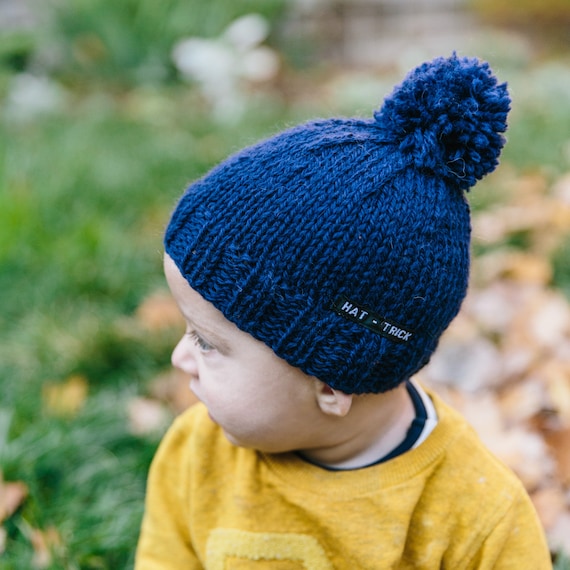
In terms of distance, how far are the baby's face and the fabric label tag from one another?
0.58ft

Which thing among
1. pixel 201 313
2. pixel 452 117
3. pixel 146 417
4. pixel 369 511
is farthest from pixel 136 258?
pixel 452 117

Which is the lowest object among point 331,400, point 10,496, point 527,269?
point 10,496

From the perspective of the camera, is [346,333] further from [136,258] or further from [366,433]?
[136,258]

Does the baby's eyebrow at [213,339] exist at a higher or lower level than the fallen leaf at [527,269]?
higher

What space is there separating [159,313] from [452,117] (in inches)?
70.0

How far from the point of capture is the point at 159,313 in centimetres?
295

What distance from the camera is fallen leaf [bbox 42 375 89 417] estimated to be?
246cm

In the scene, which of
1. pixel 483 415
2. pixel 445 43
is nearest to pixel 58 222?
pixel 483 415

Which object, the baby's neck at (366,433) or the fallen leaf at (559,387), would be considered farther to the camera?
the fallen leaf at (559,387)

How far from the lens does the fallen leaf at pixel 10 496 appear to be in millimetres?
2066

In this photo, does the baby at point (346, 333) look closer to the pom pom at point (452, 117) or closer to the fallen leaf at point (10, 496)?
the pom pom at point (452, 117)

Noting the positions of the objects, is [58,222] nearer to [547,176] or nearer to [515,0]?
[547,176]

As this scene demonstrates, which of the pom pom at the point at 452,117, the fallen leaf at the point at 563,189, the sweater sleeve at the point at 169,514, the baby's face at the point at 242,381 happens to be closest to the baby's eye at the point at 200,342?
the baby's face at the point at 242,381

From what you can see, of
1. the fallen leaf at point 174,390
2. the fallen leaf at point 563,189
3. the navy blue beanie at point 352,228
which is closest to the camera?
the navy blue beanie at point 352,228
